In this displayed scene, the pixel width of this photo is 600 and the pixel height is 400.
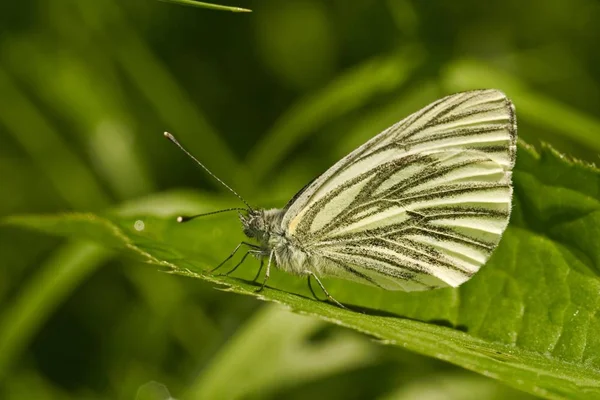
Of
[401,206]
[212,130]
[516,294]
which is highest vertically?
[212,130]

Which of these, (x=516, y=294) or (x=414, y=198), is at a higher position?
(x=414, y=198)

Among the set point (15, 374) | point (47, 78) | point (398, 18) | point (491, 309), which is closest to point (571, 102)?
point (398, 18)

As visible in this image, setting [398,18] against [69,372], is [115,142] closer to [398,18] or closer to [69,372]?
[69,372]

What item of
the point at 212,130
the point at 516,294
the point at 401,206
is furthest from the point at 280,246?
the point at 212,130

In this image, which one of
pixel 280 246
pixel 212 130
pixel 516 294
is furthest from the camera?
pixel 212 130

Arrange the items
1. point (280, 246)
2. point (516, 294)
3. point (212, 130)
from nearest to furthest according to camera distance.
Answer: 1. point (516, 294)
2. point (280, 246)
3. point (212, 130)

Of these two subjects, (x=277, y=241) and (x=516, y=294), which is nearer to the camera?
(x=516, y=294)

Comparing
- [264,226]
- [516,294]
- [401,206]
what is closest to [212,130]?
[264,226]

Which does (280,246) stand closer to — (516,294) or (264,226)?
(264,226)
